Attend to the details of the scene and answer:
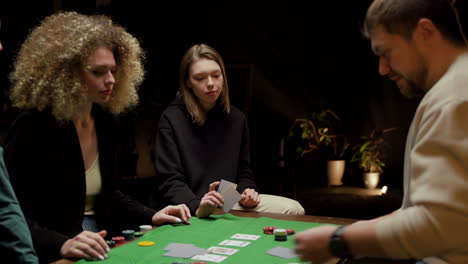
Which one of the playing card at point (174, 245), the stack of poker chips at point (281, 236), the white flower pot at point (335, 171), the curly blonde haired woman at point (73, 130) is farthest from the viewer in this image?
the white flower pot at point (335, 171)

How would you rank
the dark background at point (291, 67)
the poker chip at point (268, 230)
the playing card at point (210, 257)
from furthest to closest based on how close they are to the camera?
the dark background at point (291, 67) → the poker chip at point (268, 230) → the playing card at point (210, 257)

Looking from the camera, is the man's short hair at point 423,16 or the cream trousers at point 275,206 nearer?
the man's short hair at point 423,16

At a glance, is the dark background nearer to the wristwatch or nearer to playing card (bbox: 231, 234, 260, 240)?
playing card (bbox: 231, 234, 260, 240)

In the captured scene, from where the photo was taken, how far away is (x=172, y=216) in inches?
99.9

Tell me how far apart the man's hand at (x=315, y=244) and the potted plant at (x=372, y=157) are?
17.6 ft

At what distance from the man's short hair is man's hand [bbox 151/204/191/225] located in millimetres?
1524

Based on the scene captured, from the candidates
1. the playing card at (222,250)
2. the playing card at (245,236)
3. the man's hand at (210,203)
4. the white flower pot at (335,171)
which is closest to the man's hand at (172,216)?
the man's hand at (210,203)

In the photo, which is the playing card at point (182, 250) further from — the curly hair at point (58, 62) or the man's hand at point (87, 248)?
the curly hair at point (58, 62)

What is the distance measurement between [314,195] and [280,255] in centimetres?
440

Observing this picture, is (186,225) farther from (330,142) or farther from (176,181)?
(330,142)

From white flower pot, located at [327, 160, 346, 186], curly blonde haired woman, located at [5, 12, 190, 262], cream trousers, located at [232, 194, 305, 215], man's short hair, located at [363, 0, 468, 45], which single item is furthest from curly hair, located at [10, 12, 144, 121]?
white flower pot, located at [327, 160, 346, 186]

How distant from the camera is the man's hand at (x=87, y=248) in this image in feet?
6.20

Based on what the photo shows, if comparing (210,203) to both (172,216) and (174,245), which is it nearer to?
(172,216)

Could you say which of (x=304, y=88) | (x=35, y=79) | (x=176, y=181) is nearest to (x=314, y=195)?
(x=304, y=88)
